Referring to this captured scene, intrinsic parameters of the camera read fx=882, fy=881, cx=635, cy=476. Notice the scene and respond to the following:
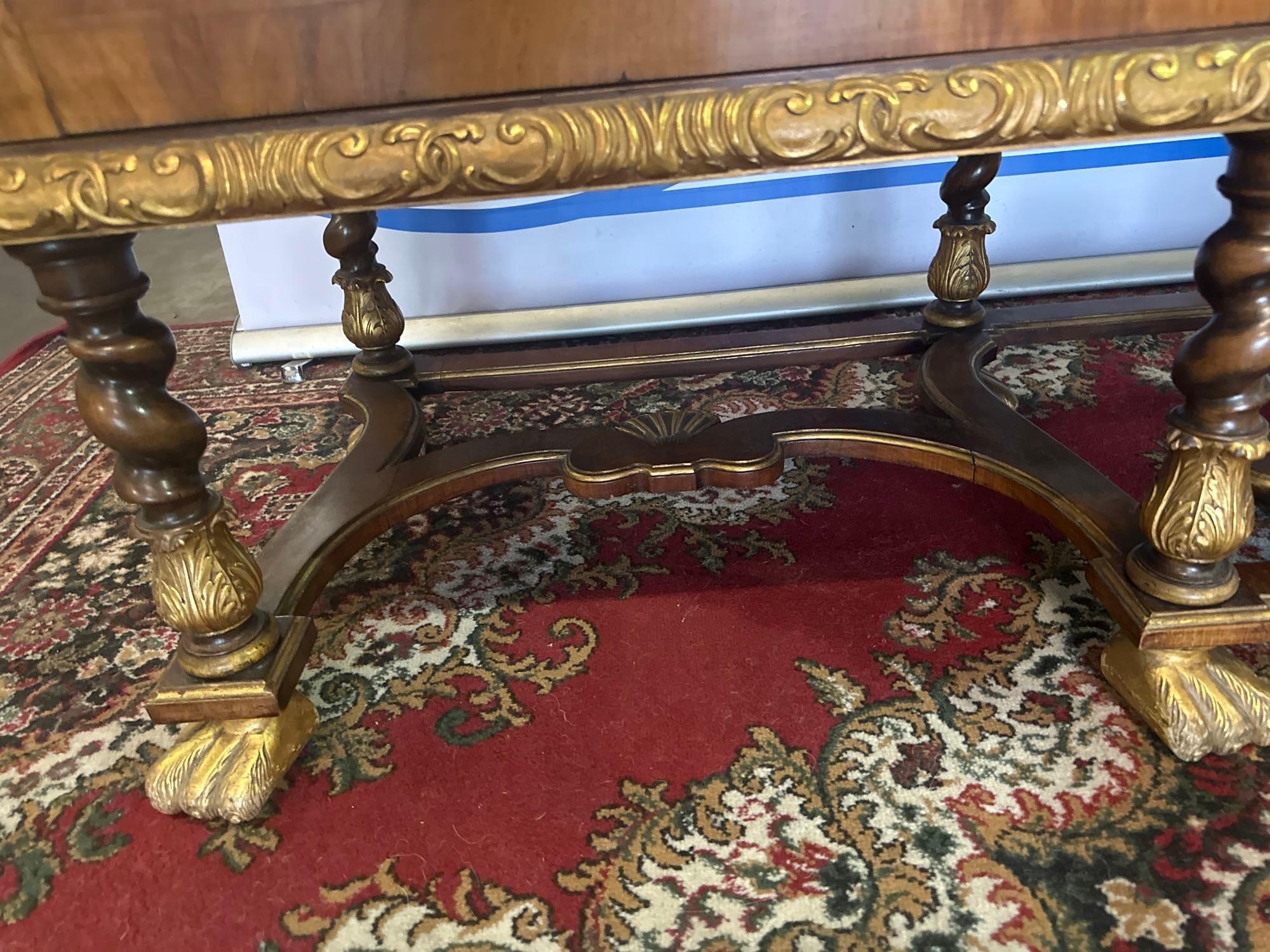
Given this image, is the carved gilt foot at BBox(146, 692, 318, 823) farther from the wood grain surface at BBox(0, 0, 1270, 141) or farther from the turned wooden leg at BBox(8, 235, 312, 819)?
the wood grain surface at BBox(0, 0, 1270, 141)

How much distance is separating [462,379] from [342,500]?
1.06 ft

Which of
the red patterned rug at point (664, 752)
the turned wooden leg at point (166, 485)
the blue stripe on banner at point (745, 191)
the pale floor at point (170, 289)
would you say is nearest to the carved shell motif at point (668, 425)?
the red patterned rug at point (664, 752)

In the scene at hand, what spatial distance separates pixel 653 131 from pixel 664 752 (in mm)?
451

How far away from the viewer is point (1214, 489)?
603 millimetres

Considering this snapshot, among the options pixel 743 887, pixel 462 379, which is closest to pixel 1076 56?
pixel 743 887

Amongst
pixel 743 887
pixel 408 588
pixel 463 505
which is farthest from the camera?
pixel 463 505

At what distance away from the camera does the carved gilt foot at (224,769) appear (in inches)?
25.4

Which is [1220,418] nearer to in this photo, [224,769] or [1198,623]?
[1198,623]

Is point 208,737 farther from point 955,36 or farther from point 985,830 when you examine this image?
point 955,36

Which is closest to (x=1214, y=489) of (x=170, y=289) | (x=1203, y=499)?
(x=1203, y=499)

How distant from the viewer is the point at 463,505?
1.05 metres

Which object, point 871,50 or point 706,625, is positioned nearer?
point 871,50

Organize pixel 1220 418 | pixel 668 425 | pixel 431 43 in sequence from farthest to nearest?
pixel 668 425 → pixel 1220 418 → pixel 431 43

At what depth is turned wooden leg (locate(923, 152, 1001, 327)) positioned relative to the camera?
3.47 feet
